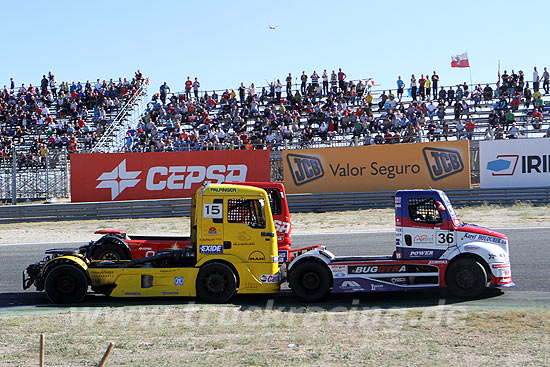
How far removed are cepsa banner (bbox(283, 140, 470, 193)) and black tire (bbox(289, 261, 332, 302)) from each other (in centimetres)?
1470

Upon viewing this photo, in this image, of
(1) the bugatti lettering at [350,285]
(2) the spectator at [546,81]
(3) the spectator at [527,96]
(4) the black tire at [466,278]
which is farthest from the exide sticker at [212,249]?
(2) the spectator at [546,81]

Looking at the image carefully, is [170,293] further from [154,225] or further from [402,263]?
[154,225]

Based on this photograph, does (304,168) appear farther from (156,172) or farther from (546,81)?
(546,81)

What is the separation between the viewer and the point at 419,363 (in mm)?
7410

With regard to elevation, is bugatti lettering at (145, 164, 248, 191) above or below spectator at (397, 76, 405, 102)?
below

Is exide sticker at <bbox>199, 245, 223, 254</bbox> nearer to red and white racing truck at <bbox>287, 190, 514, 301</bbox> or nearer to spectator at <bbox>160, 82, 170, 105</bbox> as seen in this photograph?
red and white racing truck at <bbox>287, 190, 514, 301</bbox>

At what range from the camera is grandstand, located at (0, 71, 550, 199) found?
28219mm

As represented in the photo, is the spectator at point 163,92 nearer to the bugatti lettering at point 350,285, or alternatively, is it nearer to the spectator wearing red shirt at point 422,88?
the spectator wearing red shirt at point 422,88

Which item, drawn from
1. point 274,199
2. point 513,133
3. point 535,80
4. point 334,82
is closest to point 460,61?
point 535,80

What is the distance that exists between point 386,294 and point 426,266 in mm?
1209

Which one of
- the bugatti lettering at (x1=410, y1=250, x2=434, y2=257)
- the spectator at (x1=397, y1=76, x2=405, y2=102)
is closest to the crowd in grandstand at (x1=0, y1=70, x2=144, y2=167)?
the spectator at (x1=397, y1=76, x2=405, y2=102)

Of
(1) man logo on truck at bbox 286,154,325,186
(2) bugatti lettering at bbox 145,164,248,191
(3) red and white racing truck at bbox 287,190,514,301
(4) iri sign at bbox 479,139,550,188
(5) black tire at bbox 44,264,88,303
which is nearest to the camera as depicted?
(3) red and white racing truck at bbox 287,190,514,301

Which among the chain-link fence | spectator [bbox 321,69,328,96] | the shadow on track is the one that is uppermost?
spectator [bbox 321,69,328,96]

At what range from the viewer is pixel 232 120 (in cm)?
3409
